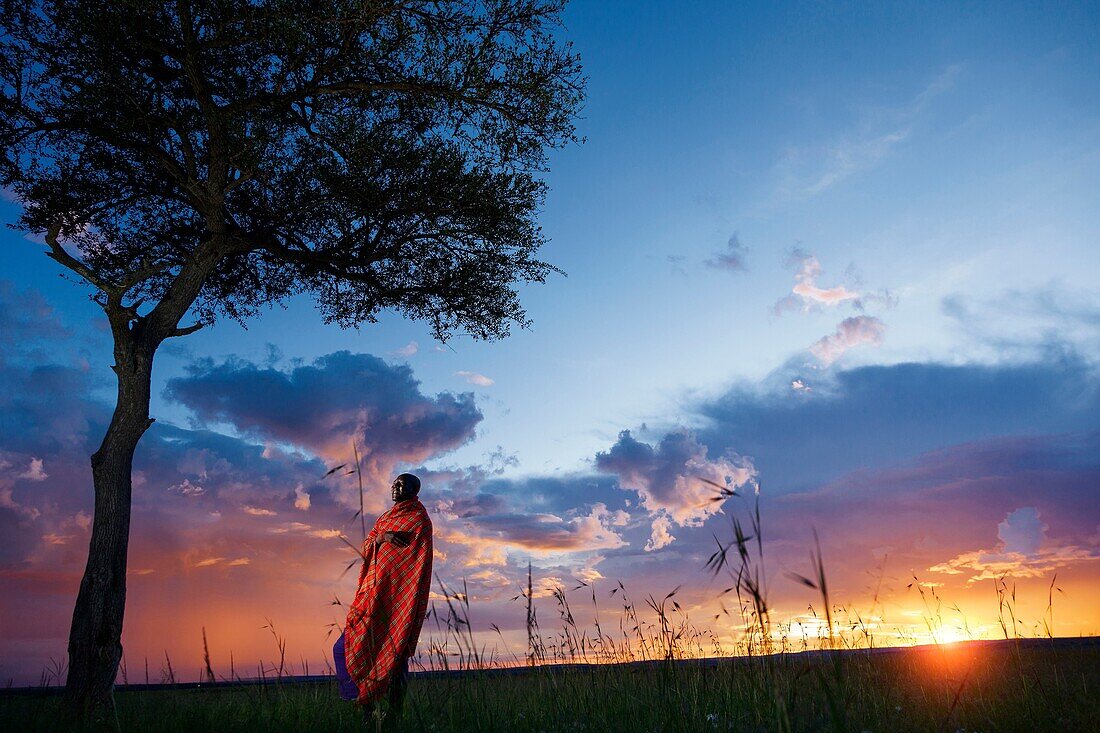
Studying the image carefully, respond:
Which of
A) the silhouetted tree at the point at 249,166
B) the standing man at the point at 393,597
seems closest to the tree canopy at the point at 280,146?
the silhouetted tree at the point at 249,166

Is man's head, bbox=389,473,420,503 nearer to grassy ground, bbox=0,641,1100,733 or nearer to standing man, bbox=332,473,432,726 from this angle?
standing man, bbox=332,473,432,726

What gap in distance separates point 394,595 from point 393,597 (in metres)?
0.02

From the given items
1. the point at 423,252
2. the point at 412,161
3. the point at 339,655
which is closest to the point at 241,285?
the point at 423,252

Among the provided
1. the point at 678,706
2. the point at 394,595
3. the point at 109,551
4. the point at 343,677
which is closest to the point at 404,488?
the point at 394,595

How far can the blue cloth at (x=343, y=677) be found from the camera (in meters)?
8.75

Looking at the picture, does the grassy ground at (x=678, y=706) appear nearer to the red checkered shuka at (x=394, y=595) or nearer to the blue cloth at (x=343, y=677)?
the blue cloth at (x=343, y=677)

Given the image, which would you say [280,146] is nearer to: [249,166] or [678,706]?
[249,166]

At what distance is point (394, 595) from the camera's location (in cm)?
870

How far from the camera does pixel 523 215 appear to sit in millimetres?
16062

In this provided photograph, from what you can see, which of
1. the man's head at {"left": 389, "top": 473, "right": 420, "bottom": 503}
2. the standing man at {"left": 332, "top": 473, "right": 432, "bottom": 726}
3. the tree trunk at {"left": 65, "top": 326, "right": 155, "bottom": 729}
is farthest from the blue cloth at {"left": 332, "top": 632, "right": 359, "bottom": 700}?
the tree trunk at {"left": 65, "top": 326, "right": 155, "bottom": 729}

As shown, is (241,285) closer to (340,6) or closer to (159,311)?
(159,311)

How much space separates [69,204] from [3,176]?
117 centimetres

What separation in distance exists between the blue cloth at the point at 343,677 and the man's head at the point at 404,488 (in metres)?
1.72

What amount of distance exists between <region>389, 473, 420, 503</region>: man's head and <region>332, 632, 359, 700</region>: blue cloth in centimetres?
172
